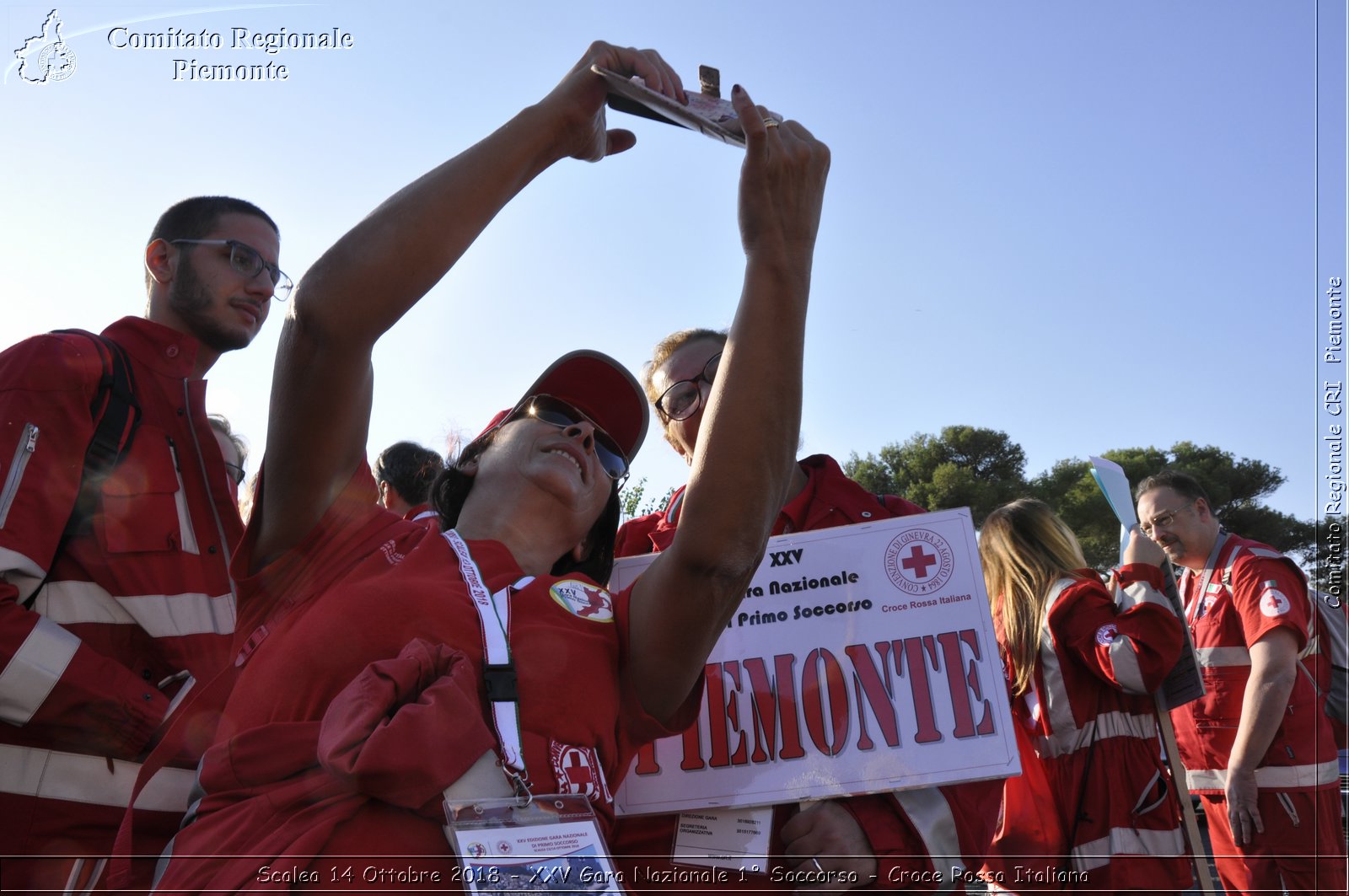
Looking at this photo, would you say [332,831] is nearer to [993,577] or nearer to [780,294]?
[780,294]

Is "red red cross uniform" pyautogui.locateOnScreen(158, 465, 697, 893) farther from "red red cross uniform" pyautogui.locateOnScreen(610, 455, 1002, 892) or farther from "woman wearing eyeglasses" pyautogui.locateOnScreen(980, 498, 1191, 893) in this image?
"woman wearing eyeglasses" pyautogui.locateOnScreen(980, 498, 1191, 893)

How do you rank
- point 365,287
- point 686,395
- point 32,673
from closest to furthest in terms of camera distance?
1. point 365,287
2. point 32,673
3. point 686,395

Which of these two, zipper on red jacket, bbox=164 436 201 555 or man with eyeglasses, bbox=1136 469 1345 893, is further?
man with eyeglasses, bbox=1136 469 1345 893

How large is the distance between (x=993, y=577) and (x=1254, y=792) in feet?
6.33

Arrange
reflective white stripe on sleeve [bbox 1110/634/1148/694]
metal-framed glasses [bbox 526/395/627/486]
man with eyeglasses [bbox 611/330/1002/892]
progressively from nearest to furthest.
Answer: man with eyeglasses [bbox 611/330/1002/892]
metal-framed glasses [bbox 526/395/627/486]
reflective white stripe on sleeve [bbox 1110/634/1148/694]

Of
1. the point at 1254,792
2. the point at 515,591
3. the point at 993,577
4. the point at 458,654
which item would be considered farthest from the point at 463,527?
the point at 1254,792

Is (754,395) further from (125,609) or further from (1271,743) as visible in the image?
(1271,743)

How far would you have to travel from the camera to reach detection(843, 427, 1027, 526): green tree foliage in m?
39.2

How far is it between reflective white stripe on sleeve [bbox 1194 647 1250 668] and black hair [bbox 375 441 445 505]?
4.27m

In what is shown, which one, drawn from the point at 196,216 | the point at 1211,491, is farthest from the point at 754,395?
the point at 1211,491

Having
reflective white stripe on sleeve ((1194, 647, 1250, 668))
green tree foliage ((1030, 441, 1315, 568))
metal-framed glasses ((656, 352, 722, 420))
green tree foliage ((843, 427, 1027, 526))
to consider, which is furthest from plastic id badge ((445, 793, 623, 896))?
green tree foliage ((843, 427, 1027, 526))

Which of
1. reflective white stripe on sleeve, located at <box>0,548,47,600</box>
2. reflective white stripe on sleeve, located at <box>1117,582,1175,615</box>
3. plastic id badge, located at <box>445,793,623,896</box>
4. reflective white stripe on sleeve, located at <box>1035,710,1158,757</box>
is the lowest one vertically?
plastic id badge, located at <box>445,793,623,896</box>

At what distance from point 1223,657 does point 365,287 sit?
18.6 feet

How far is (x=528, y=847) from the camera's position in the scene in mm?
1516
